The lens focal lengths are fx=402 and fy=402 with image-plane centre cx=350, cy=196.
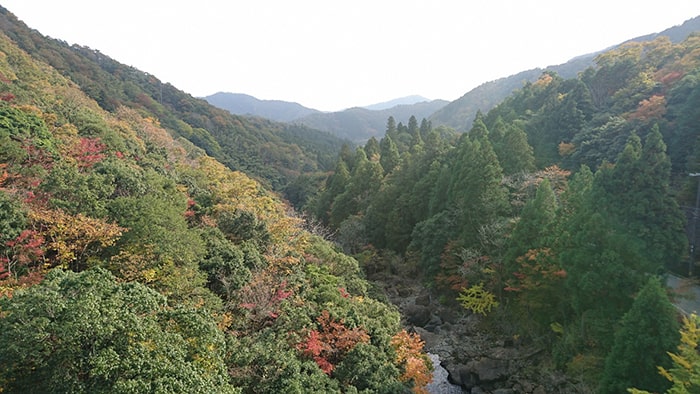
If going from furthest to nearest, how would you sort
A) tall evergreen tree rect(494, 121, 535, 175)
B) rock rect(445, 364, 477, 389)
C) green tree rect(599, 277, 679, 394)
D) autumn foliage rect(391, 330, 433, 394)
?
tall evergreen tree rect(494, 121, 535, 175), rock rect(445, 364, 477, 389), autumn foliage rect(391, 330, 433, 394), green tree rect(599, 277, 679, 394)

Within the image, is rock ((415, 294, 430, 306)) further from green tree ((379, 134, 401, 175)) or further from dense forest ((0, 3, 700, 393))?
green tree ((379, 134, 401, 175))

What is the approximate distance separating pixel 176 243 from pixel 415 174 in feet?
89.0

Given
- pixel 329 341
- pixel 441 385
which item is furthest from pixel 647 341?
pixel 441 385

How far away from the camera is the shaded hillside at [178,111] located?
2248 inches

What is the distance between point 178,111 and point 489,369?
83470 millimetres

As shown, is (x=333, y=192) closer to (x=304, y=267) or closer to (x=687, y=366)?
(x=304, y=267)

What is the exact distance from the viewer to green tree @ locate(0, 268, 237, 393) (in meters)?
8.09

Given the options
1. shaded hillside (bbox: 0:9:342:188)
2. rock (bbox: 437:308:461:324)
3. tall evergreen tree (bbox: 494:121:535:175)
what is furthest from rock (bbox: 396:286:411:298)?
shaded hillside (bbox: 0:9:342:188)

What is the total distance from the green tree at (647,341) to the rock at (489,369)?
7.59 metres

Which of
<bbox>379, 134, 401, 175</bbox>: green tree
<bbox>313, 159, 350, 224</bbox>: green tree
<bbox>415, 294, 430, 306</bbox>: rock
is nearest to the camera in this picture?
<bbox>415, 294, 430, 306</bbox>: rock

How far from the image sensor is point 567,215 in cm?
1891

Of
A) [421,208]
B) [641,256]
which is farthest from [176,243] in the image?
[421,208]

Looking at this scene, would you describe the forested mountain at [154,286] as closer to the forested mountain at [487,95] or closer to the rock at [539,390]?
the rock at [539,390]

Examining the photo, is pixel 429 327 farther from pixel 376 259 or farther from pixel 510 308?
pixel 376 259
